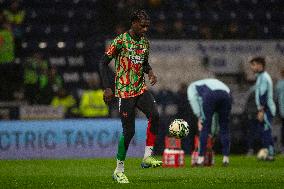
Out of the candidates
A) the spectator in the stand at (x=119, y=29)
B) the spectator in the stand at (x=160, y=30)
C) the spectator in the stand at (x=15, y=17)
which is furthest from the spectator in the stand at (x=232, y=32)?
the spectator in the stand at (x=15, y=17)

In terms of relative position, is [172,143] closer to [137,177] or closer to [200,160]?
[200,160]

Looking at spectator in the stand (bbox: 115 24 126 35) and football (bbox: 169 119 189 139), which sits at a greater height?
spectator in the stand (bbox: 115 24 126 35)

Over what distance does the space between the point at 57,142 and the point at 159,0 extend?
24.0 feet

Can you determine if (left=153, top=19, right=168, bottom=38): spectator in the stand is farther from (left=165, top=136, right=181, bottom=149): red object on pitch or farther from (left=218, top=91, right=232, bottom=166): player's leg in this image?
(left=165, top=136, right=181, bottom=149): red object on pitch

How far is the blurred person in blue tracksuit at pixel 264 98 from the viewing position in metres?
17.7

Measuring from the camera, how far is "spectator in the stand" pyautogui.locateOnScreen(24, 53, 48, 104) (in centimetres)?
2131

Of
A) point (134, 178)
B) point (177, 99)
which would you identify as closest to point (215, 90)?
point (134, 178)

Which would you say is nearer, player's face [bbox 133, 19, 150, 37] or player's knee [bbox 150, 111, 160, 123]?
player's face [bbox 133, 19, 150, 37]

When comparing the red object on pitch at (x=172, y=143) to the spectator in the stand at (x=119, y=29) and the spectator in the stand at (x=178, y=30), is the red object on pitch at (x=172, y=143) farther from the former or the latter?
the spectator in the stand at (x=178, y=30)

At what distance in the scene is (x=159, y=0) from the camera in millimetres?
25422

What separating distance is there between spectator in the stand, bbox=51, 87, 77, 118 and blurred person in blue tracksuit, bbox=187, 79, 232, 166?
568 centimetres

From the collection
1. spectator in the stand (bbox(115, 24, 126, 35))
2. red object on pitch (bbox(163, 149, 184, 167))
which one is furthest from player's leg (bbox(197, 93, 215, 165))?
spectator in the stand (bbox(115, 24, 126, 35))

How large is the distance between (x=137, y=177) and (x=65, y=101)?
9.24m

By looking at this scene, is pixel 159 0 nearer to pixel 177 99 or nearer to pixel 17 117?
pixel 177 99
